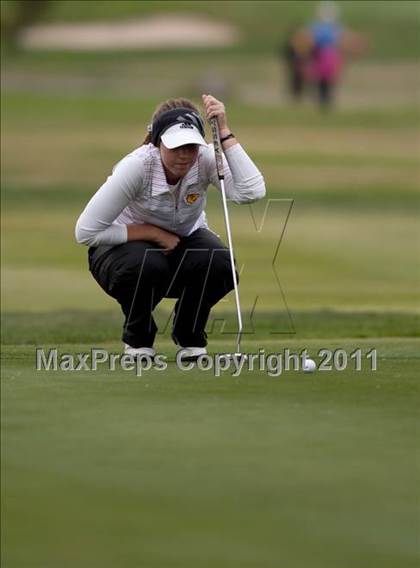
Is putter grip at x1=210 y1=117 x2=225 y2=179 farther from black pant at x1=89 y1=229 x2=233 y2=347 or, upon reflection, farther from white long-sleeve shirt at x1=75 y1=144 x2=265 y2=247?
black pant at x1=89 y1=229 x2=233 y2=347

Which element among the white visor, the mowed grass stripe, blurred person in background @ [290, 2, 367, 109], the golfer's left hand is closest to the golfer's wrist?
the golfer's left hand

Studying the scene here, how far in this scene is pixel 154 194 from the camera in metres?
7.16

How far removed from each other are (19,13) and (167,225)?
63.7m

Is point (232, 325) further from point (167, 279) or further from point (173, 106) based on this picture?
point (173, 106)

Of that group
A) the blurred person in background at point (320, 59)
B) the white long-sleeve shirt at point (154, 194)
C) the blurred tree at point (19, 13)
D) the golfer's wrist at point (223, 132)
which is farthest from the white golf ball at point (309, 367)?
the blurred tree at point (19, 13)

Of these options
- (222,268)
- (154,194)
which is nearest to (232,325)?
(222,268)

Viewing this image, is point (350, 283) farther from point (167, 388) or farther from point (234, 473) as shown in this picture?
point (234, 473)

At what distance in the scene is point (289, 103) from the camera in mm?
48281

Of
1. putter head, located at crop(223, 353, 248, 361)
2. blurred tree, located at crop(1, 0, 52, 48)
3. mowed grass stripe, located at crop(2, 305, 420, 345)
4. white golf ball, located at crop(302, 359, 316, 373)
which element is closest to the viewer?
white golf ball, located at crop(302, 359, 316, 373)

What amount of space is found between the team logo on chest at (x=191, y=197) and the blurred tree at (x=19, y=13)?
60.6 m

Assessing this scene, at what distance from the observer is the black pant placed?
7250 mm

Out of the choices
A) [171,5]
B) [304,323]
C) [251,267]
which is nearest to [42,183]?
[251,267]

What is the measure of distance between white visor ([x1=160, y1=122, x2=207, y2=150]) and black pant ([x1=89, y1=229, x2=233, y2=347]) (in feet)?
1.83

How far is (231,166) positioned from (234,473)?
279 cm
